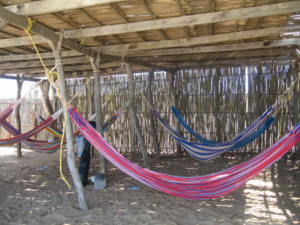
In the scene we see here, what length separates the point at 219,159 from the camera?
14.2 ft

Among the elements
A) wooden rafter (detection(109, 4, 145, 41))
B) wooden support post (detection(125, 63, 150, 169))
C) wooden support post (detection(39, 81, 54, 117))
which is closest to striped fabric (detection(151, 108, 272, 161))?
wooden support post (detection(125, 63, 150, 169))

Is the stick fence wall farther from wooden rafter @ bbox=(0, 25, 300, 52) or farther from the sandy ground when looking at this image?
the sandy ground

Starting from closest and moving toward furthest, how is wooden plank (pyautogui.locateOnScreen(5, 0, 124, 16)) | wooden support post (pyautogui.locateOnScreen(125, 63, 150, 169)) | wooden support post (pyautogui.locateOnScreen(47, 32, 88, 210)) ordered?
1. wooden plank (pyautogui.locateOnScreen(5, 0, 124, 16))
2. wooden support post (pyautogui.locateOnScreen(47, 32, 88, 210))
3. wooden support post (pyautogui.locateOnScreen(125, 63, 150, 169))

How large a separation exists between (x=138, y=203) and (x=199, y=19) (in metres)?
1.83

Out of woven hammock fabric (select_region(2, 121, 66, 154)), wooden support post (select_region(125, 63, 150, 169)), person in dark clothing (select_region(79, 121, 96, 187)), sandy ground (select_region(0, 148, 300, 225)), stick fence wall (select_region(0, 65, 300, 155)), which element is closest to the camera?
sandy ground (select_region(0, 148, 300, 225))

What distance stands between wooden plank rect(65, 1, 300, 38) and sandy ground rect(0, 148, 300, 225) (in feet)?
5.55

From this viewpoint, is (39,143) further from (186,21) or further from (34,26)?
(186,21)

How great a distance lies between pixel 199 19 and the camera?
231cm

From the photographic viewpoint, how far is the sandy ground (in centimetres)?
207

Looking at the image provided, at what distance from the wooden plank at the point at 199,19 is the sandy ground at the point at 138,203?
1690 millimetres

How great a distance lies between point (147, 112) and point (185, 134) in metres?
0.85

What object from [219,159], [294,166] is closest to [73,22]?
[219,159]

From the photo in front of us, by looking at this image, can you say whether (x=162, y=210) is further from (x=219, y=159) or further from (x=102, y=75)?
(x=102, y=75)

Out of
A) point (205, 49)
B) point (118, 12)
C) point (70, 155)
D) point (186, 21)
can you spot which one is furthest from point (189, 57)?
point (70, 155)
